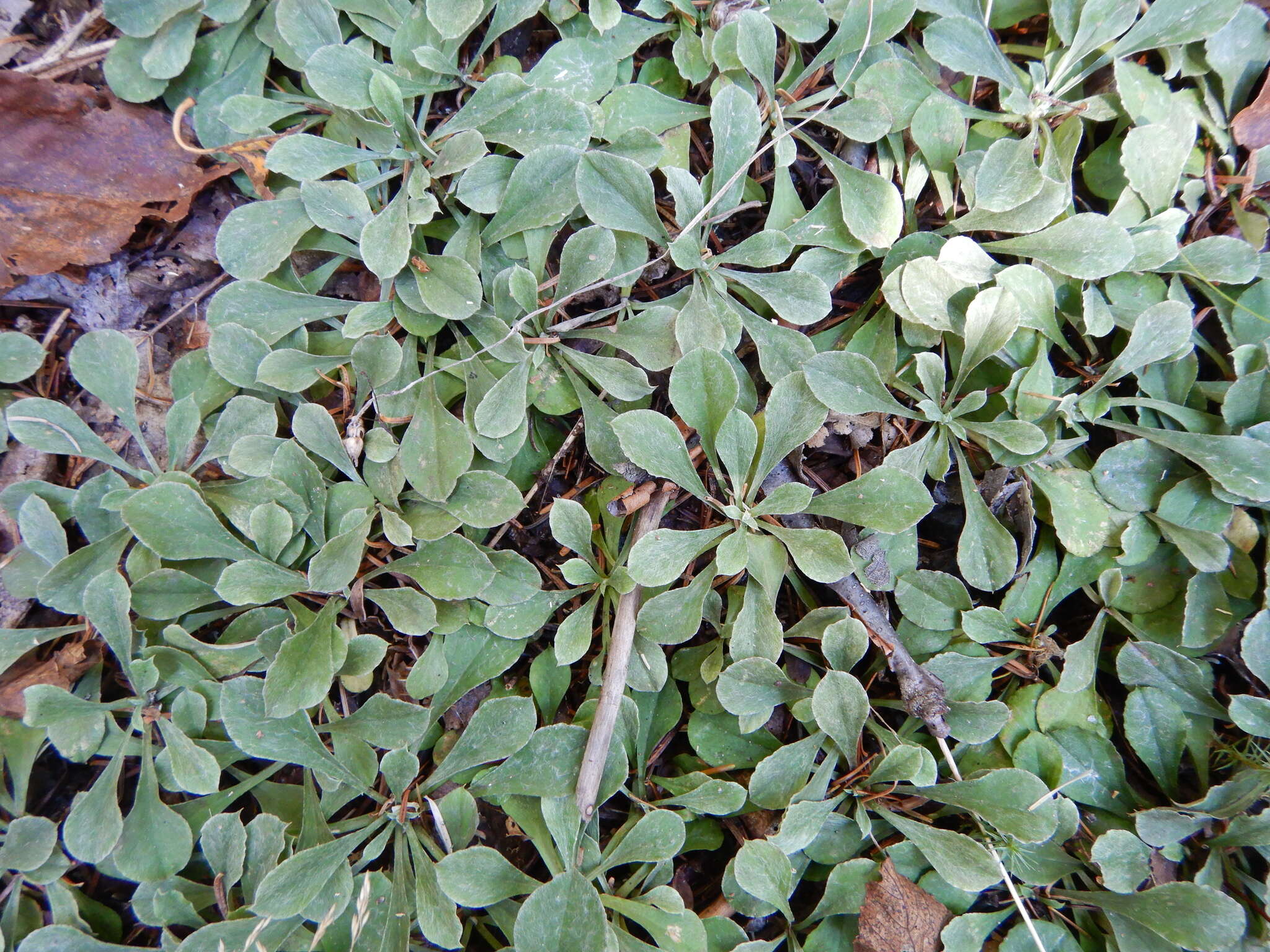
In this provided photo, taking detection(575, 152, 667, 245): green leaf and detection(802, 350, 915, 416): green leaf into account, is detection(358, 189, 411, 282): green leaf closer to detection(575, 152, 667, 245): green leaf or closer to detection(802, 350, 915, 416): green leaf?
detection(575, 152, 667, 245): green leaf

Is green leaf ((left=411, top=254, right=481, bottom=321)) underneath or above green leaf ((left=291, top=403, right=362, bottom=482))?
above

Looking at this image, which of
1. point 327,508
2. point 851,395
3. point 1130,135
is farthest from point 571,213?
point 1130,135

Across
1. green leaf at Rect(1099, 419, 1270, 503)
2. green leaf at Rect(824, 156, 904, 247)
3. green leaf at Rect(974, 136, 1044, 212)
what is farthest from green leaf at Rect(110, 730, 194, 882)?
green leaf at Rect(1099, 419, 1270, 503)

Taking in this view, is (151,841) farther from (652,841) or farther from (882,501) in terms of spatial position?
(882,501)

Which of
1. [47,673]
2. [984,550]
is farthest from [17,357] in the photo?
[984,550]

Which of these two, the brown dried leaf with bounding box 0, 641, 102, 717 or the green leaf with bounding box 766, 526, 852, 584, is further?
the brown dried leaf with bounding box 0, 641, 102, 717

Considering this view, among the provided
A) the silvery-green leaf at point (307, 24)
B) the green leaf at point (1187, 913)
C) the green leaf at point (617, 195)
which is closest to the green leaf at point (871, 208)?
the green leaf at point (617, 195)

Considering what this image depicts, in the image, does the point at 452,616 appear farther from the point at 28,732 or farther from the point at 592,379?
the point at 28,732
